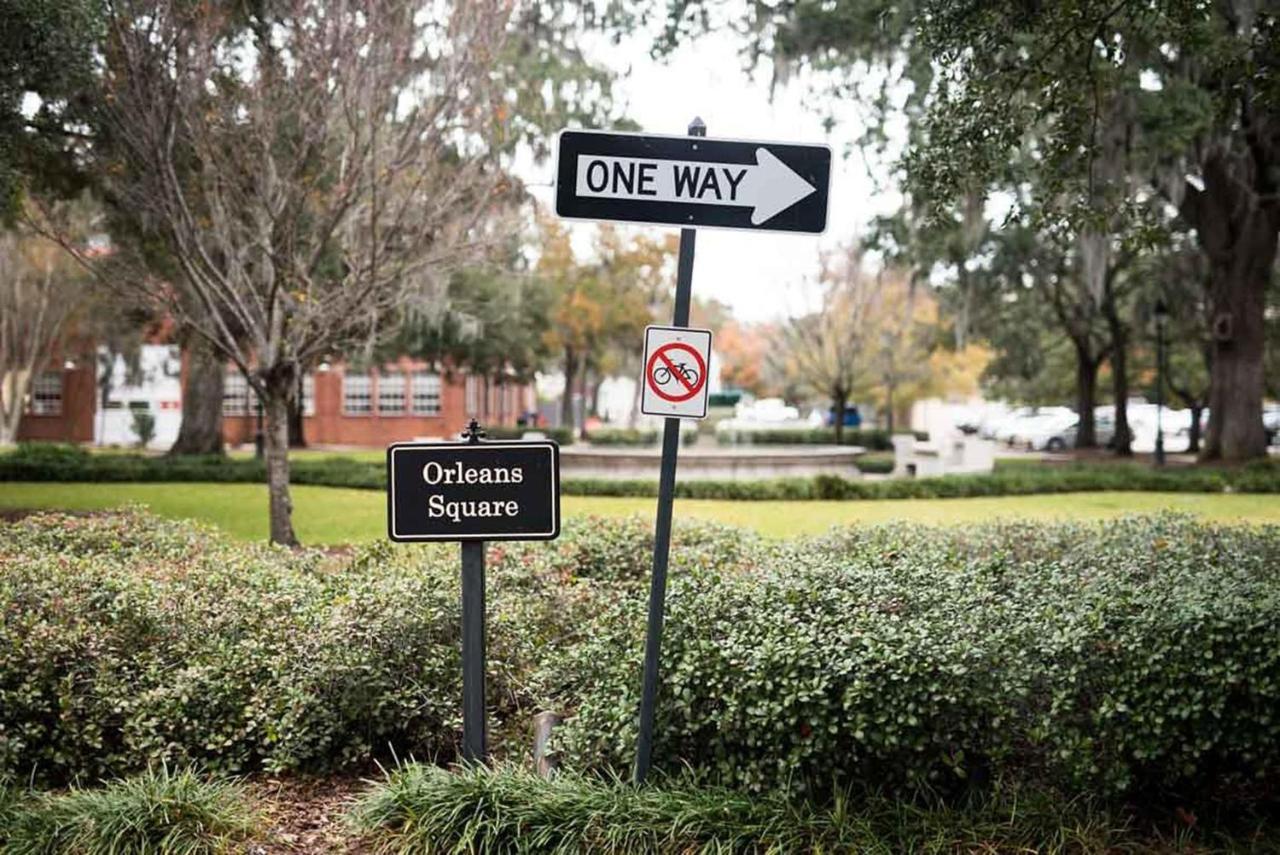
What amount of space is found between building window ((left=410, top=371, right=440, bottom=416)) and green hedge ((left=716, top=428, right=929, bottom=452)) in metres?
12.5

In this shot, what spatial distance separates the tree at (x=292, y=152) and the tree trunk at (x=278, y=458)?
0.02 m

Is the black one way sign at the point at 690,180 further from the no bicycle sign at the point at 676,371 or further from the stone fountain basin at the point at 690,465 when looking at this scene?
the stone fountain basin at the point at 690,465

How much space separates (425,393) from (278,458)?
32.0 metres

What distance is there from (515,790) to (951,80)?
468 centimetres

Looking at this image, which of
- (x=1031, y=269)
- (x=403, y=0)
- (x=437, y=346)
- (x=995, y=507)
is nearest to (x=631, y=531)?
(x=403, y=0)

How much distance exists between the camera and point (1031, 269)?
27.2 metres

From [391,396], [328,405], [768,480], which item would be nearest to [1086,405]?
[768,480]

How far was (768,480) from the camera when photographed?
1948 centimetres

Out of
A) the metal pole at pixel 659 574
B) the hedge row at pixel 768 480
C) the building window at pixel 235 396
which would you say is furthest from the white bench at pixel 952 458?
the building window at pixel 235 396

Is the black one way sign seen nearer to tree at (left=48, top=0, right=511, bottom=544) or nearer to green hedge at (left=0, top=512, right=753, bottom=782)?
green hedge at (left=0, top=512, right=753, bottom=782)

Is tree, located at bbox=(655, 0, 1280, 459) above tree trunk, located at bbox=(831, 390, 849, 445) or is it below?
above

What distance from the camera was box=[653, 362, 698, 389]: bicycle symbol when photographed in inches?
154

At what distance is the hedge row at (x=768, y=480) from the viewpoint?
18844 mm

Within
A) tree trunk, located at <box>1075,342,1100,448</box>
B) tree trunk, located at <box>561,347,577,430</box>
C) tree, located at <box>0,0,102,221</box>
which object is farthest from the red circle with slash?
tree trunk, located at <box>561,347,577,430</box>
